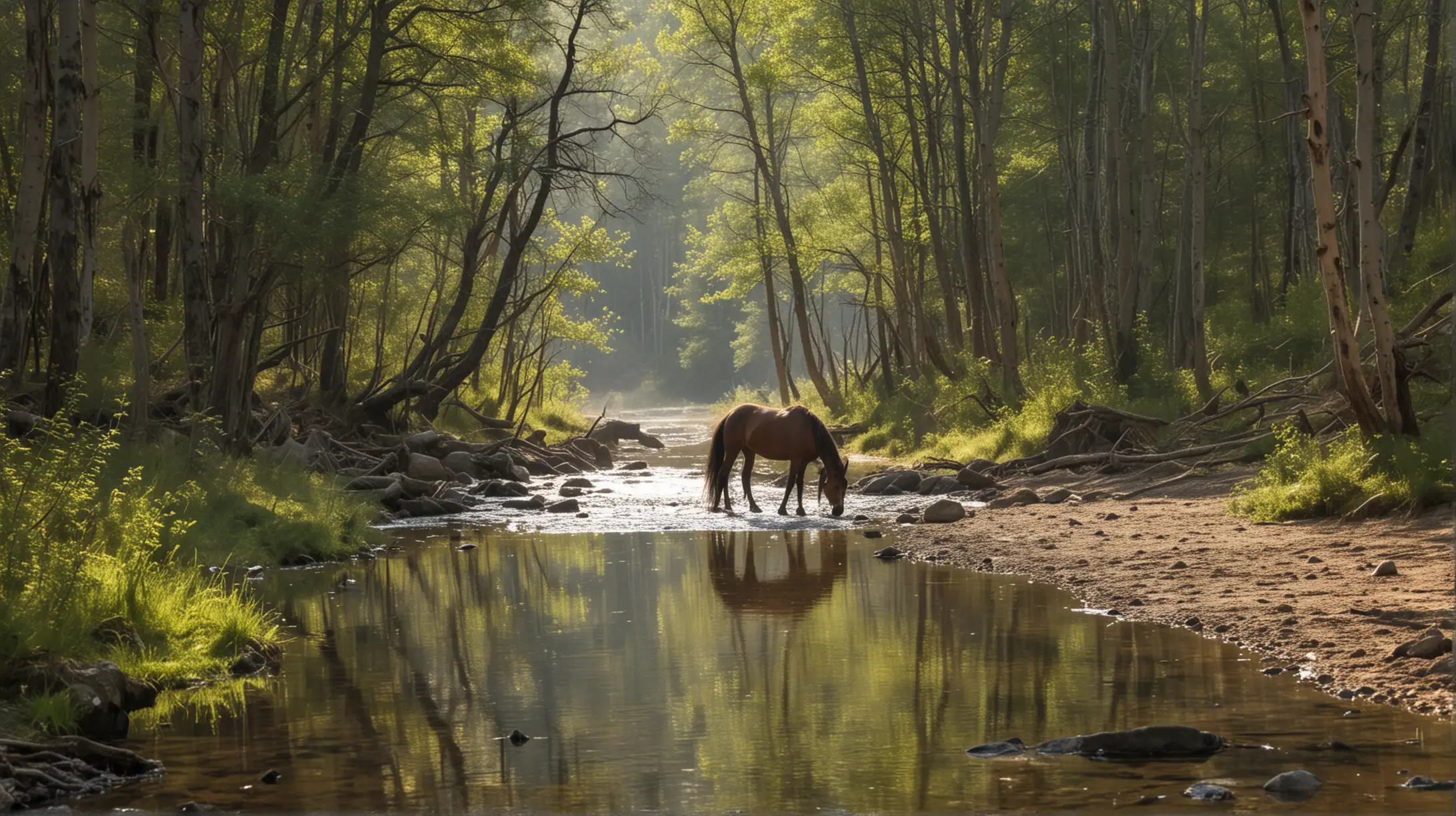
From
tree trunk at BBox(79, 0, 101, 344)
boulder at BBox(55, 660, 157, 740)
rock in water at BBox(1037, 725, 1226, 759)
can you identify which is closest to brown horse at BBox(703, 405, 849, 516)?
tree trunk at BBox(79, 0, 101, 344)

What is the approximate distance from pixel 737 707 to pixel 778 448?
10.7 meters

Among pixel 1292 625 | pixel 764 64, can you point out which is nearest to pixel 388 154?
pixel 764 64

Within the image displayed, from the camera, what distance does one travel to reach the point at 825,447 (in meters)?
17.2

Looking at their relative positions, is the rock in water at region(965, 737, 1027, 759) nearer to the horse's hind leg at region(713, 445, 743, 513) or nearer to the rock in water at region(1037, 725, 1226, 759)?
the rock in water at region(1037, 725, 1226, 759)

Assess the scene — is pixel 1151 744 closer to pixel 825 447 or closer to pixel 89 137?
pixel 825 447

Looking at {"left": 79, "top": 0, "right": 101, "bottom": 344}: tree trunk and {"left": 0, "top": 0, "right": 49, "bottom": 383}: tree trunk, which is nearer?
{"left": 0, "top": 0, "right": 49, "bottom": 383}: tree trunk

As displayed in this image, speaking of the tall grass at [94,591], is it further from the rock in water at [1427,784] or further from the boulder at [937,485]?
the boulder at [937,485]

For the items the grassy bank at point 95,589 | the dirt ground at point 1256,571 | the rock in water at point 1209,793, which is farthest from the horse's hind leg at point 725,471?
the rock in water at point 1209,793

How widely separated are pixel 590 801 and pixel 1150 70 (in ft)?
72.6

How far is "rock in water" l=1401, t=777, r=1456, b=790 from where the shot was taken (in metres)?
5.23

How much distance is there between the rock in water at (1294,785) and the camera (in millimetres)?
5234

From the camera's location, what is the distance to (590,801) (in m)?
5.55

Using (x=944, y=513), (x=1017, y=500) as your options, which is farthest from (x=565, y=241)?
(x=944, y=513)

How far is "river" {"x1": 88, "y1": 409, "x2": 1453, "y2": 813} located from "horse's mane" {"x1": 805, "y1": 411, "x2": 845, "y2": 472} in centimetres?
495
